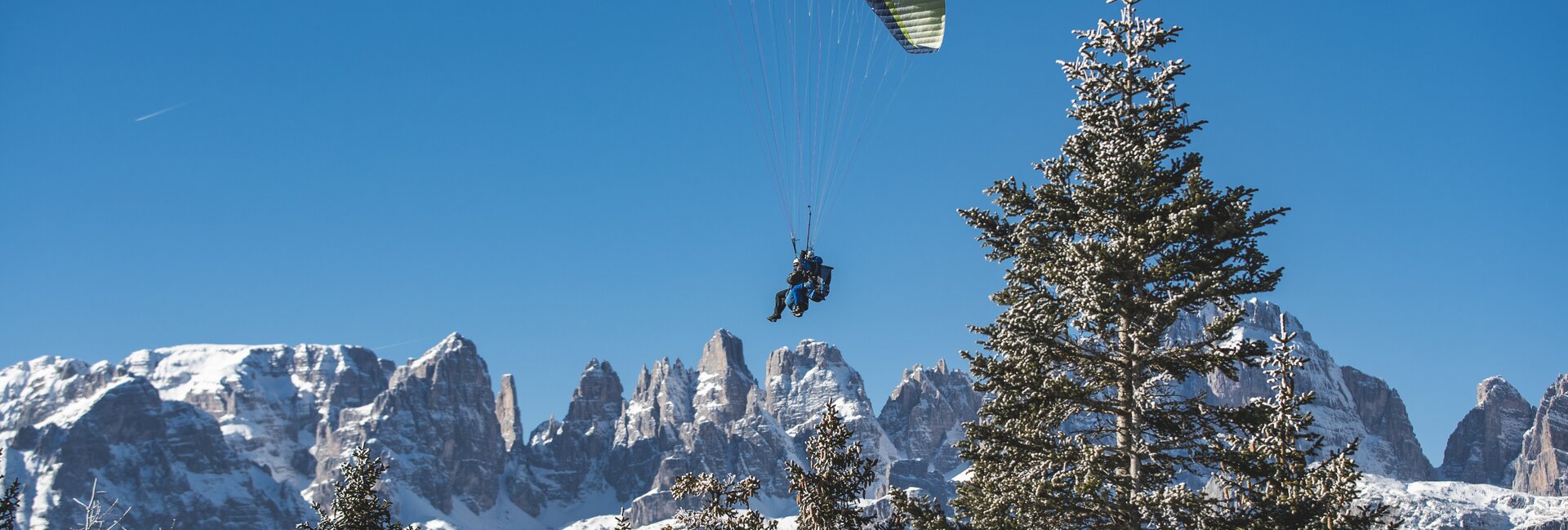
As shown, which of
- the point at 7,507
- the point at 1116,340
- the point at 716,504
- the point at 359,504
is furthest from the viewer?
the point at 359,504

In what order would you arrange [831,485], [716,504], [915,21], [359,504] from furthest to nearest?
[915,21], [359,504], [831,485], [716,504]

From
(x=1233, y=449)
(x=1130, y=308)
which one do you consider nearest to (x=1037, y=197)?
(x=1130, y=308)

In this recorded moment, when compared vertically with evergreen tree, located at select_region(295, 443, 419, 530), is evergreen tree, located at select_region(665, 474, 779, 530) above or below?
below

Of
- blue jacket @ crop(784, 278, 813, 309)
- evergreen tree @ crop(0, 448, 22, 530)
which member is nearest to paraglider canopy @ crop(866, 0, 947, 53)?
blue jacket @ crop(784, 278, 813, 309)

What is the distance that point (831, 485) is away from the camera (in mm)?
25766

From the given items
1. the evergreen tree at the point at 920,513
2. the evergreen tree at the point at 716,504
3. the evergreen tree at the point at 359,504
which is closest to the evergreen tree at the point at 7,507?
the evergreen tree at the point at 359,504

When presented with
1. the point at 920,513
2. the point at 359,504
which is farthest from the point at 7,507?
the point at 920,513

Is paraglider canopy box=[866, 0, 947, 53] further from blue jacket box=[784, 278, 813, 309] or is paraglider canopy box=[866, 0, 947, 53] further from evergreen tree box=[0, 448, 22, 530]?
evergreen tree box=[0, 448, 22, 530]

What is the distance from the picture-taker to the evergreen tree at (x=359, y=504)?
2952 centimetres

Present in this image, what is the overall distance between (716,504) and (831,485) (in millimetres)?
2059

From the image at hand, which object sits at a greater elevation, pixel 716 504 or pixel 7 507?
pixel 7 507

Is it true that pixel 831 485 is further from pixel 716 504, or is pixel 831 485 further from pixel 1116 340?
pixel 1116 340

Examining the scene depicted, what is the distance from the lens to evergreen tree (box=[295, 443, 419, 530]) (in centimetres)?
2952

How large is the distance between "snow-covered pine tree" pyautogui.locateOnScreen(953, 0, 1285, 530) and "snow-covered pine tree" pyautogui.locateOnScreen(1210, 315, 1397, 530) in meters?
0.44
